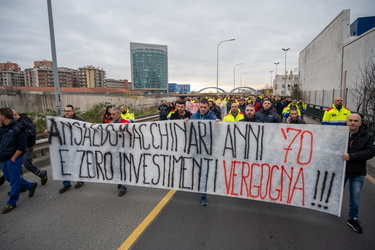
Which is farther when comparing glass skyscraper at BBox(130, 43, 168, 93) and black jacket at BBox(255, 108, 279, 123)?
glass skyscraper at BBox(130, 43, 168, 93)

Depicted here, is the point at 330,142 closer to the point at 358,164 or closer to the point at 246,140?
the point at 358,164

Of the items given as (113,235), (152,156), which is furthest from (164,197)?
(113,235)

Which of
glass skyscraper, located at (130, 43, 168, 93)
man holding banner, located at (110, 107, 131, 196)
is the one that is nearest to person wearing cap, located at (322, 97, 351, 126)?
man holding banner, located at (110, 107, 131, 196)

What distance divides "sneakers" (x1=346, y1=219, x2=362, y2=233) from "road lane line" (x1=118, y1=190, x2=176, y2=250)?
2.90m

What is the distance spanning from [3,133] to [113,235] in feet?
9.07

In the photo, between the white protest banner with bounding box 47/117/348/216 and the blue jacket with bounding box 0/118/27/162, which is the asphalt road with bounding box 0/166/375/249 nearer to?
the white protest banner with bounding box 47/117/348/216

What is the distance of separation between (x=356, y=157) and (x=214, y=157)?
2.04m

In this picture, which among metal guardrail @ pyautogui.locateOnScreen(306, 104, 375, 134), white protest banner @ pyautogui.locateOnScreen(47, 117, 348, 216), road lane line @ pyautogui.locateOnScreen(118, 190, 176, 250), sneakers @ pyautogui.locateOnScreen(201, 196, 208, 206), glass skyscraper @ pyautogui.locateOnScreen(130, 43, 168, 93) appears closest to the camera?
road lane line @ pyautogui.locateOnScreen(118, 190, 176, 250)

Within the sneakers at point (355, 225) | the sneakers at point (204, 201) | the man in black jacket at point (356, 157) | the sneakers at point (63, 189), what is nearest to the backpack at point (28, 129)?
the sneakers at point (63, 189)

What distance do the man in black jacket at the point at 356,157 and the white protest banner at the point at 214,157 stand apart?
136 millimetres

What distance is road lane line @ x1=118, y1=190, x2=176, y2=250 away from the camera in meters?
3.02

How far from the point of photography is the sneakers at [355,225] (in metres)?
3.23

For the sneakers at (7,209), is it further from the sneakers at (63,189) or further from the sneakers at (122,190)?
the sneakers at (122,190)

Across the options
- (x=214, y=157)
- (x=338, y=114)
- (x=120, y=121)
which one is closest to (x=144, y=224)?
(x=214, y=157)
